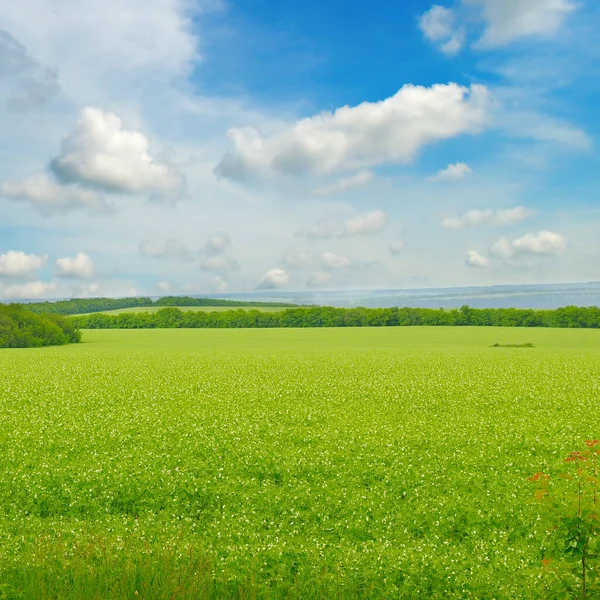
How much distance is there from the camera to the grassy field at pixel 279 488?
10992 mm

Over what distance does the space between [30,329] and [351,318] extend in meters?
67.2

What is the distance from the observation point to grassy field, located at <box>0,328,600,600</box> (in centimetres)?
1099

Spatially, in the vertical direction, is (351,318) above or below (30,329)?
above

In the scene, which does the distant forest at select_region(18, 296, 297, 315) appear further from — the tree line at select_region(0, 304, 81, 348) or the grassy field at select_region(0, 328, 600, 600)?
the grassy field at select_region(0, 328, 600, 600)

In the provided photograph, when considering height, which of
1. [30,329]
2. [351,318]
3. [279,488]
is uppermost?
[351,318]

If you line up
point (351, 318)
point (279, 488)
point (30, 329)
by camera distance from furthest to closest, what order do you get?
point (351, 318) < point (30, 329) < point (279, 488)

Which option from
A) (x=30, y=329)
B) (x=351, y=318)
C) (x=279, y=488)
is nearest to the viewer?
(x=279, y=488)

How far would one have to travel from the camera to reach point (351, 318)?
121 meters

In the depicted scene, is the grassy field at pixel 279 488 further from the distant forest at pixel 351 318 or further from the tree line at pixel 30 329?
the distant forest at pixel 351 318

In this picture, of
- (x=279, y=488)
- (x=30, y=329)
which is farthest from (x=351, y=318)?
(x=279, y=488)

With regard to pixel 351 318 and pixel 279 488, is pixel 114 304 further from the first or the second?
pixel 279 488

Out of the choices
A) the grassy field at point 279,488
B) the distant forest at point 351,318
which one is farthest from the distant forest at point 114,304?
the grassy field at point 279,488

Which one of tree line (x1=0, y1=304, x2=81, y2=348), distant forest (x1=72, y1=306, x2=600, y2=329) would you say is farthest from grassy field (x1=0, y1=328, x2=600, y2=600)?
distant forest (x1=72, y1=306, x2=600, y2=329)

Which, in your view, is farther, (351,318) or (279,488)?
(351,318)
